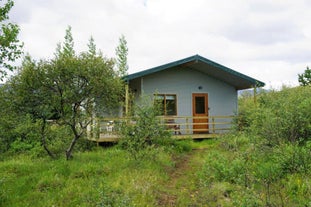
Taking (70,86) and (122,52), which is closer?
(70,86)

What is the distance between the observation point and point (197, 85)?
1422 centimetres

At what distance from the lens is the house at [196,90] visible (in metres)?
13.1

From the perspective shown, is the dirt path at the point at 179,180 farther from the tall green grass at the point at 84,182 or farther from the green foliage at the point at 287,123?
the green foliage at the point at 287,123

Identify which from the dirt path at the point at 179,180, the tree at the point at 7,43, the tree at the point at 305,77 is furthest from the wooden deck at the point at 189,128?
the tree at the point at 305,77

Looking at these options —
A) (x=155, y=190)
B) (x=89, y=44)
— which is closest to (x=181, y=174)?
(x=155, y=190)

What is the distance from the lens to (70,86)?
281 inches

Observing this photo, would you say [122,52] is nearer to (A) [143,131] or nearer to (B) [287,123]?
(A) [143,131]

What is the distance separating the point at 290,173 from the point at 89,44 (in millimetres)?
28237

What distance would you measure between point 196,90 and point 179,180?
831 centimetres

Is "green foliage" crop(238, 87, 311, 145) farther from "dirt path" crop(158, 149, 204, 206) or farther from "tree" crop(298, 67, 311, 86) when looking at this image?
"tree" crop(298, 67, 311, 86)

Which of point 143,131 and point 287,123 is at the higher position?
point 287,123

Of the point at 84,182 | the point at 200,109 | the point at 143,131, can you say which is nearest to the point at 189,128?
the point at 200,109

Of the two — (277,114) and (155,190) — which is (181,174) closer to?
(155,190)

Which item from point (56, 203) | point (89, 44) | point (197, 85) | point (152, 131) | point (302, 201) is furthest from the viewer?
point (89, 44)
